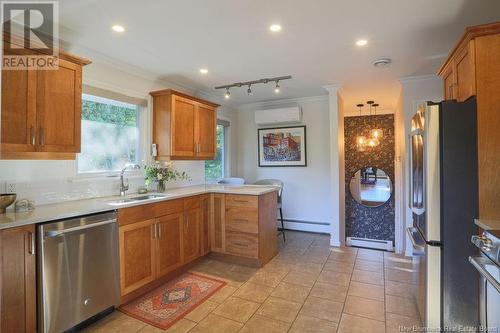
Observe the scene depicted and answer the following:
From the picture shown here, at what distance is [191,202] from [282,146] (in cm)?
242

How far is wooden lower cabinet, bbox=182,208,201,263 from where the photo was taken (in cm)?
306

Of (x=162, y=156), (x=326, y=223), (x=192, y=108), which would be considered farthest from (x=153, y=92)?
(x=326, y=223)

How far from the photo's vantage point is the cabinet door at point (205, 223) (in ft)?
11.0

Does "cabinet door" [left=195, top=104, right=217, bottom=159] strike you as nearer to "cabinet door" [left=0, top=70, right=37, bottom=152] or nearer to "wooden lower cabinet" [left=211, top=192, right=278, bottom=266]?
"wooden lower cabinet" [left=211, top=192, right=278, bottom=266]

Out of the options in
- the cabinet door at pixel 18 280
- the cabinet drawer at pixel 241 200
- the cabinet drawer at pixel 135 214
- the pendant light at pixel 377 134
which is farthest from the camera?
the pendant light at pixel 377 134

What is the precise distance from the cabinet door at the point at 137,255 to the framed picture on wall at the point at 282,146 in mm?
2923

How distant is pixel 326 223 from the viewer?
15.5 feet

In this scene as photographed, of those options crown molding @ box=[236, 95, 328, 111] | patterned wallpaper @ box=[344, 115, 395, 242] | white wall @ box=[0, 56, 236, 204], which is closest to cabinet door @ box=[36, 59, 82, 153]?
white wall @ box=[0, 56, 236, 204]

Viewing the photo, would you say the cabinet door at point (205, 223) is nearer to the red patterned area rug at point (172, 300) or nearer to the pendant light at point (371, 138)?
the red patterned area rug at point (172, 300)

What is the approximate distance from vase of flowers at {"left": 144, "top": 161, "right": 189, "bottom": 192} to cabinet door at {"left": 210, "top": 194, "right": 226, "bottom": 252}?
65 cm

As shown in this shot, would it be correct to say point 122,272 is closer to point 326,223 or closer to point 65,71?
point 65,71

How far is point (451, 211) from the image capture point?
1.74 metres

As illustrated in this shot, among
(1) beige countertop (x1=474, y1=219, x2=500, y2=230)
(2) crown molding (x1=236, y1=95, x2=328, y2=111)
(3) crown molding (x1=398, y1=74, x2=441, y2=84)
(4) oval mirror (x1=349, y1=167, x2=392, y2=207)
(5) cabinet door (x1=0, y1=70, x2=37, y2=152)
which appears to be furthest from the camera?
(4) oval mirror (x1=349, y1=167, x2=392, y2=207)

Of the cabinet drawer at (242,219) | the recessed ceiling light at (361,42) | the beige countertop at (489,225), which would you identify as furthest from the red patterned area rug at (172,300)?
the recessed ceiling light at (361,42)
